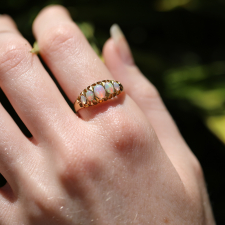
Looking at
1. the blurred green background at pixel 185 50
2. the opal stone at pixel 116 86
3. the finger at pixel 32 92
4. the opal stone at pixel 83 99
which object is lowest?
the blurred green background at pixel 185 50

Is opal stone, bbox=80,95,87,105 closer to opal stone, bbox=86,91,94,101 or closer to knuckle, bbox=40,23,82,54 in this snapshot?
opal stone, bbox=86,91,94,101

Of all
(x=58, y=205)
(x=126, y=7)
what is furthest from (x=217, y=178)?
(x=126, y=7)

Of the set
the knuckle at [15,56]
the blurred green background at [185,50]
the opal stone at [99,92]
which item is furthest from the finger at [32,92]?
the blurred green background at [185,50]

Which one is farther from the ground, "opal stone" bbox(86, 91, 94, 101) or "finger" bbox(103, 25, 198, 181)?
"opal stone" bbox(86, 91, 94, 101)

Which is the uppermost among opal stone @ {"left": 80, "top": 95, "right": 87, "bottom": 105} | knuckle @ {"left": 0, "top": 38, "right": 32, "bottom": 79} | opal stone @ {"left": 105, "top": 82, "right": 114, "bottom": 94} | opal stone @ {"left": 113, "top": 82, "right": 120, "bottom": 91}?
knuckle @ {"left": 0, "top": 38, "right": 32, "bottom": 79}

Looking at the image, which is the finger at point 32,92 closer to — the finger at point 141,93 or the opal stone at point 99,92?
the opal stone at point 99,92

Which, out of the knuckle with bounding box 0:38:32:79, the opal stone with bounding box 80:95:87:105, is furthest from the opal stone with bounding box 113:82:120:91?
the knuckle with bounding box 0:38:32:79

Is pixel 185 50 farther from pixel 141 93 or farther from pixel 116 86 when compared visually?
pixel 116 86
